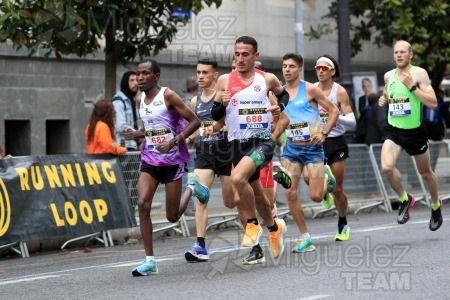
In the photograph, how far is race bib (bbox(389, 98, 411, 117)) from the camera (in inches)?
558

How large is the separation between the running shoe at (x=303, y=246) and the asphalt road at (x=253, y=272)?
0.36ft

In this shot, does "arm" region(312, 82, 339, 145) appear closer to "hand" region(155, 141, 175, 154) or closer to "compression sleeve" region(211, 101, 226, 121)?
"compression sleeve" region(211, 101, 226, 121)

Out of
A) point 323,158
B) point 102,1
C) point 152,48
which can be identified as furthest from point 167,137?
point 152,48

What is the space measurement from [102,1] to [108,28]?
90cm

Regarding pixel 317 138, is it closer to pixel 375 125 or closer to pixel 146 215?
pixel 146 215

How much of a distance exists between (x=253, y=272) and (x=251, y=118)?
4.84ft

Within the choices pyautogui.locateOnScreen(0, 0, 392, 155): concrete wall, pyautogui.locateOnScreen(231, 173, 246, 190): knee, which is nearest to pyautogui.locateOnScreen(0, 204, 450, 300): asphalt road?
pyautogui.locateOnScreen(231, 173, 246, 190): knee

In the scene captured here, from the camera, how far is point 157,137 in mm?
11719

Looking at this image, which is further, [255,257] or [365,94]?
[365,94]

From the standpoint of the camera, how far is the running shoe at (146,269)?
11.3 metres

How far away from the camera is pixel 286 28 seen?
30906 millimetres

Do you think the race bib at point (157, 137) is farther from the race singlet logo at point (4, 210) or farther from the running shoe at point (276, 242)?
the race singlet logo at point (4, 210)

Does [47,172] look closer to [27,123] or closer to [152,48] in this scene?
[152,48]

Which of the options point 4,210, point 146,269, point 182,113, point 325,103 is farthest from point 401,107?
point 4,210
